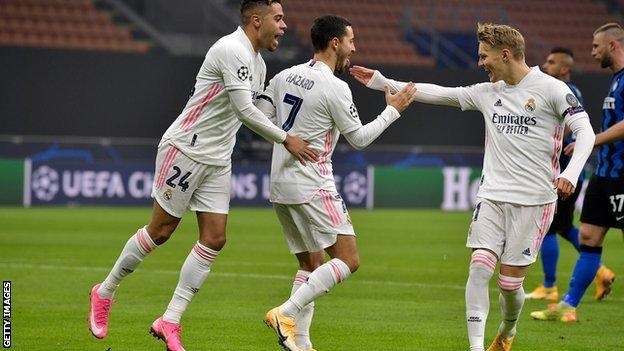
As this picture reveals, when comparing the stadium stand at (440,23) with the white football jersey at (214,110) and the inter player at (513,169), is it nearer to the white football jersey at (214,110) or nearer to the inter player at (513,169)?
the white football jersey at (214,110)

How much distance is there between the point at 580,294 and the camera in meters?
9.99

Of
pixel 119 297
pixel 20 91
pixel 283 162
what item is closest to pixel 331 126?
pixel 283 162

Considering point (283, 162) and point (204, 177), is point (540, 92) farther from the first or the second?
point (204, 177)

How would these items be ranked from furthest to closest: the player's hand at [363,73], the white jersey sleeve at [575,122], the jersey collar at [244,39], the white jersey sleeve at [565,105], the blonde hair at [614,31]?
the blonde hair at [614,31]
the player's hand at [363,73]
the jersey collar at [244,39]
the white jersey sleeve at [565,105]
the white jersey sleeve at [575,122]

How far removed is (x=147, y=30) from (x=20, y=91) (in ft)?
16.2

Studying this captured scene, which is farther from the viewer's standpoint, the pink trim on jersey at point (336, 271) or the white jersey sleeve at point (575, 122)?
the pink trim on jersey at point (336, 271)

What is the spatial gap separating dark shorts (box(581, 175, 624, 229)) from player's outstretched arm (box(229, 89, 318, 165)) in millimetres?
3358

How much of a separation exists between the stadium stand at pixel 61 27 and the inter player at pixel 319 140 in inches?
779

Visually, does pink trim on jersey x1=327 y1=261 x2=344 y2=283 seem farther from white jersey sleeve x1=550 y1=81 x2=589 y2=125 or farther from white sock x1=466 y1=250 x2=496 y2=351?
white jersey sleeve x1=550 y1=81 x2=589 y2=125

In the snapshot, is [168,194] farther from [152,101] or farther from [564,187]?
[152,101]

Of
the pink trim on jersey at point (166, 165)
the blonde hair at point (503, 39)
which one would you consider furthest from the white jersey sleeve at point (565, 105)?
the pink trim on jersey at point (166, 165)

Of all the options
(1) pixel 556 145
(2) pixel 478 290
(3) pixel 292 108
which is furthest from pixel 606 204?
(3) pixel 292 108

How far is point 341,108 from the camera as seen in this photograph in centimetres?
761

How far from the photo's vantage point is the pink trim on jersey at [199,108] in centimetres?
788
